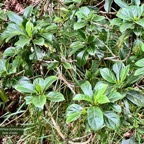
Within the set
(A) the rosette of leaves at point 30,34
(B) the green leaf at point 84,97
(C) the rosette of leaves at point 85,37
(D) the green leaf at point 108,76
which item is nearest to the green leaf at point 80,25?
(C) the rosette of leaves at point 85,37

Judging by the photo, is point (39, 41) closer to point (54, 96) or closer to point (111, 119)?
point (54, 96)

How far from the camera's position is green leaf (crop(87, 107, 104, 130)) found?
973 millimetres

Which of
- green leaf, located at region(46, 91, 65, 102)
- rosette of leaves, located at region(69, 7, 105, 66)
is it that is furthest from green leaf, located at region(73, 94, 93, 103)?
rosette of leaves, located at region(69, 7, 105, 66)

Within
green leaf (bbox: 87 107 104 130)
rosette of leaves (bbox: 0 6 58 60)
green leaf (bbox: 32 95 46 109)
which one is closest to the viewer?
green leaf (bbox: 87 107 104 130)

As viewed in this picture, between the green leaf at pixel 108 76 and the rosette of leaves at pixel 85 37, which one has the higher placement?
the rosette of leaves at pixel 85 37

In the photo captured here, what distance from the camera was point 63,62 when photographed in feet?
4.42

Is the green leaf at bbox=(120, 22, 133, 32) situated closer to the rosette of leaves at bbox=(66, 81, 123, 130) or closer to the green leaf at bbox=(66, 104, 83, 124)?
the rosette of leaves at bbox=(66, 81, 123, 130)

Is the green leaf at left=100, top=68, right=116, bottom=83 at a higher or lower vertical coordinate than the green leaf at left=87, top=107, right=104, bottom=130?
higher

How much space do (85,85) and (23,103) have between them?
624 mm

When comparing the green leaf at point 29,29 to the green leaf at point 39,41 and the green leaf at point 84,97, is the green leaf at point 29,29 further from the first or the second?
the green leaf at point 84,97

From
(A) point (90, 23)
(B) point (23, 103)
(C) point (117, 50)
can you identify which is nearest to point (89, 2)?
(C) point (117, 50)

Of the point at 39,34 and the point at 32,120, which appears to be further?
the point at 32,120

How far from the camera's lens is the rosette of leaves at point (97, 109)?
0.98 meters

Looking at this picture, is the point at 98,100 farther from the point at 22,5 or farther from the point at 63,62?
the point at 22,5
